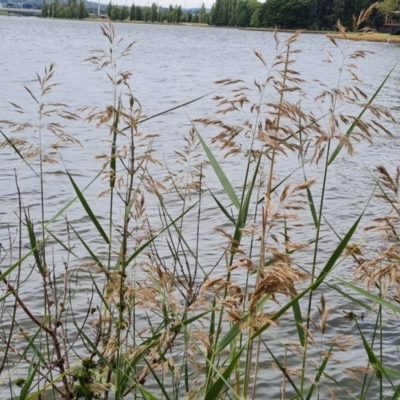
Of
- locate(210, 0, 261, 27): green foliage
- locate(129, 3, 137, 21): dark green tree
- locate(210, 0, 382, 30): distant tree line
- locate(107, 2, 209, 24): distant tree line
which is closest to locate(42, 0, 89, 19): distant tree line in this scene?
locate(107, 2, 209, 24): distant tree line

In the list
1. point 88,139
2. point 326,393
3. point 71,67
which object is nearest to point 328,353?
point 326,393

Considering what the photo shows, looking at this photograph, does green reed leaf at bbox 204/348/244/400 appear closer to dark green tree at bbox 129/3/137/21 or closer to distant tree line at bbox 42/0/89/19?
dark green tree at bbox 129/3/137/21

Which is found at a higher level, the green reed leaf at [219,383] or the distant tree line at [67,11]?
the green reed leaf at [219,383]

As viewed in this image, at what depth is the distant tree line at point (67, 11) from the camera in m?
138

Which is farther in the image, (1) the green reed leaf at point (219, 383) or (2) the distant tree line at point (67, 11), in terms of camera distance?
(2) the distant tree line at point (67, 11)

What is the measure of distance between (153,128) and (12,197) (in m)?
6.51

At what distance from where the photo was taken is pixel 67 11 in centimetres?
14225

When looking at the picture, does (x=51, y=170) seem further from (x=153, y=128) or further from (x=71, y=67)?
(x=71, y=67)

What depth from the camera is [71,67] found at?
94.9 feet

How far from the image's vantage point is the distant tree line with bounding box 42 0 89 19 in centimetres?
13838

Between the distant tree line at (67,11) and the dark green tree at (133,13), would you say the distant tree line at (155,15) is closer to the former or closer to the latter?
the dark green tree at (133,13)

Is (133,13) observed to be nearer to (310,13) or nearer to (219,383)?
(310,13)

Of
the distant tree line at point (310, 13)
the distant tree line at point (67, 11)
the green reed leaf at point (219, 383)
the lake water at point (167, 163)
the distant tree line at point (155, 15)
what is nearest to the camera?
the green reed leaf at point (219, 383)

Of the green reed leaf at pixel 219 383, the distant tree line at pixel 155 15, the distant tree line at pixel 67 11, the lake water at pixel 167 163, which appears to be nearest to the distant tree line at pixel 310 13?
the distant tree line at pixel 155 15
